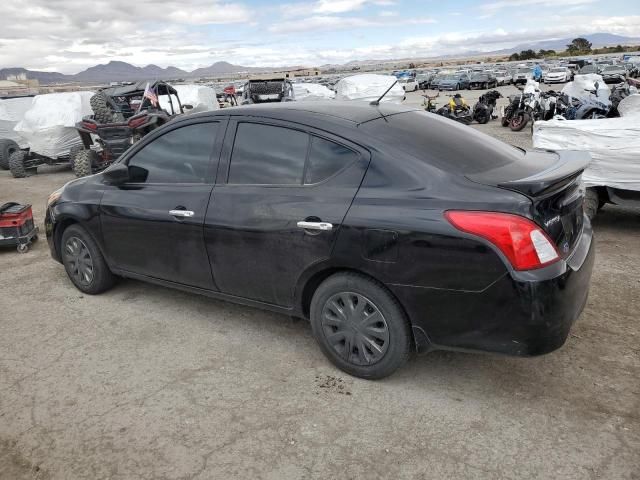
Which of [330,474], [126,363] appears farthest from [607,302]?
[126,363]

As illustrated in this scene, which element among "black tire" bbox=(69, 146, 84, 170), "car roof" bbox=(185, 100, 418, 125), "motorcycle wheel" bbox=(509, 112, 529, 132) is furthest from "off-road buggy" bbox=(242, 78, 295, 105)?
"car roof" bbox=(185, 100, 418, 125)

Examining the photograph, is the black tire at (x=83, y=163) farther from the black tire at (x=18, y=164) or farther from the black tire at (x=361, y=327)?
the black tire at (x=361, y=327)

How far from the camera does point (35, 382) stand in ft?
11.1

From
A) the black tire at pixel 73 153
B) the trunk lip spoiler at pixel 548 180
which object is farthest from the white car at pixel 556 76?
the trunk lip spoiler at pixel 548 180

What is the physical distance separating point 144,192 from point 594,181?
458 cm

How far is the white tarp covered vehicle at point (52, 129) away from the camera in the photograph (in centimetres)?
1181

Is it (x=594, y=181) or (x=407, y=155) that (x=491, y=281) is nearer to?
(x=407, y=155)

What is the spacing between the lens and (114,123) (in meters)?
10.2

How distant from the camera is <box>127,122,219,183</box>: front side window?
12.3 ft

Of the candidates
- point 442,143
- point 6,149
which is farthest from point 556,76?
point 442,143

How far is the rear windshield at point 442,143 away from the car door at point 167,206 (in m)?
1.19

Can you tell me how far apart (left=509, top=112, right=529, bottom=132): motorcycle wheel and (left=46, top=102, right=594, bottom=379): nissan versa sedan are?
1261 centimetres

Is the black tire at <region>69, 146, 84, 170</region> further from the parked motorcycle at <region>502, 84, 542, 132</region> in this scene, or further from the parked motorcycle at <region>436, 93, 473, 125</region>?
the parked motorcycle at <region>502, 84, 542, 132</region>

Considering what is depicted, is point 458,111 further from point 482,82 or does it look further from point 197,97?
point 482,82
